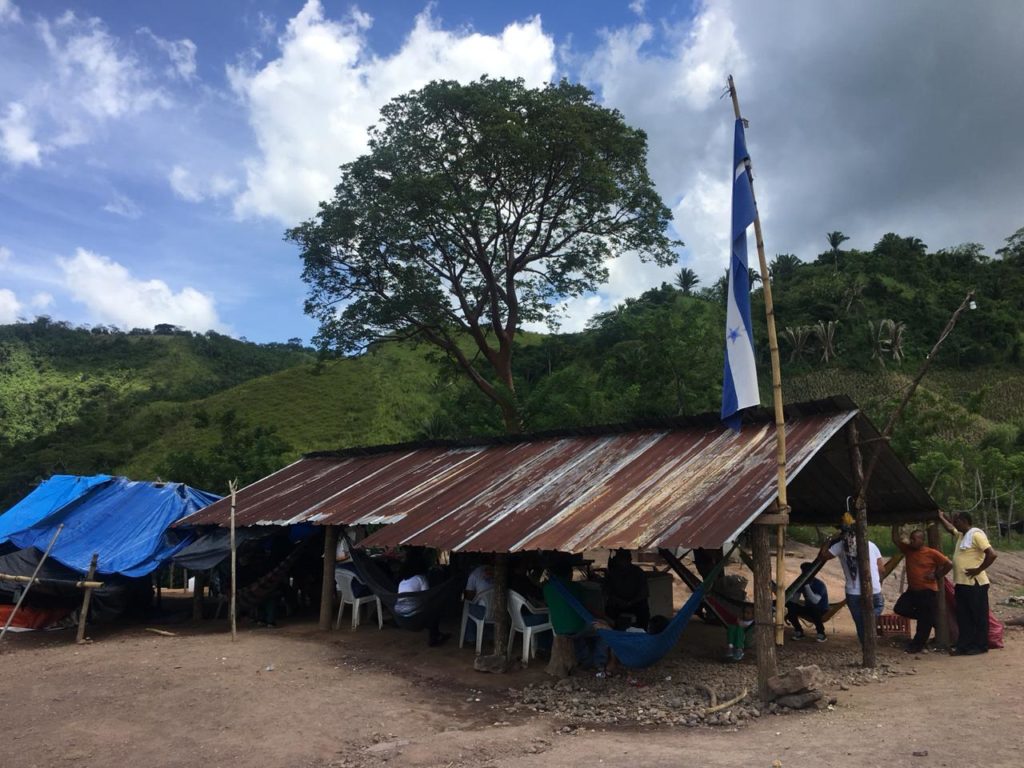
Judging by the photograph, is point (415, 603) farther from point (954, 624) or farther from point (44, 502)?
point (44, 502)

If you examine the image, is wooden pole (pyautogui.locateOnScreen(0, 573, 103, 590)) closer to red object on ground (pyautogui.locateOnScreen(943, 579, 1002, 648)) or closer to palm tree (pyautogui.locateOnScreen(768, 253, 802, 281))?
red object on ground (pyautogui.locateOnScreen(943, 579, 1002, 648))

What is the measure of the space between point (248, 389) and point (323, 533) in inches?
1446

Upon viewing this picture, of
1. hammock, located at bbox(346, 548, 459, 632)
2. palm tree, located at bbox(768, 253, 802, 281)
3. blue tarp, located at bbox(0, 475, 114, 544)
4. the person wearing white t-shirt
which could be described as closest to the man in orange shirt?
the person wearing white t-shirt

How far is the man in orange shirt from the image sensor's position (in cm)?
786

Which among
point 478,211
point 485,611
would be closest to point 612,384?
point 478,211

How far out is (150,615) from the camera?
1305 centimetres

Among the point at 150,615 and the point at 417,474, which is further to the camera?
the point at 150,615

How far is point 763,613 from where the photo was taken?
20.1 feet

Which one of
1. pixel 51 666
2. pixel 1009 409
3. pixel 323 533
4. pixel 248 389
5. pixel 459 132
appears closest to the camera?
pixel 51 666

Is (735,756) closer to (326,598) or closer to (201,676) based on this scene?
(201,676)

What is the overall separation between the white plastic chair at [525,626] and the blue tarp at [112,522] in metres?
6.51

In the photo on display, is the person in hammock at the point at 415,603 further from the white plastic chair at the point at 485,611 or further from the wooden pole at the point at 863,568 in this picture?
the wooden pole at the point at 863,568

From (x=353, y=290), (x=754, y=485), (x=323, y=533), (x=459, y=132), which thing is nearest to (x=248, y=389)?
(x=353, y=290)

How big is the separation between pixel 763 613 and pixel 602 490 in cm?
227
